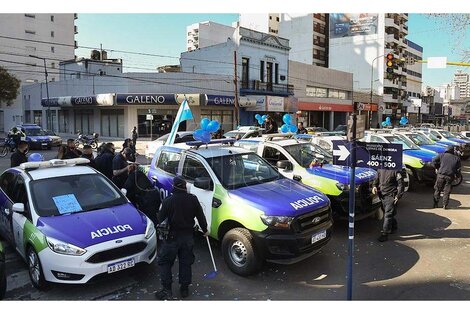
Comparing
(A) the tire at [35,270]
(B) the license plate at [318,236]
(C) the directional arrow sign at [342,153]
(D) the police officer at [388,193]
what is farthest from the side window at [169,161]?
(D) the police officer at [388,193]

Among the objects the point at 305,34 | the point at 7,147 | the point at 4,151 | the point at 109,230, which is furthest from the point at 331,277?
the point at 305,34

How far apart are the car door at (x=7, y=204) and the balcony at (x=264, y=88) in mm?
29906

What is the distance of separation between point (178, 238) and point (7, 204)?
3.25 metres

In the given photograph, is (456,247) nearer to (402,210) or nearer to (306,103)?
(402,210)

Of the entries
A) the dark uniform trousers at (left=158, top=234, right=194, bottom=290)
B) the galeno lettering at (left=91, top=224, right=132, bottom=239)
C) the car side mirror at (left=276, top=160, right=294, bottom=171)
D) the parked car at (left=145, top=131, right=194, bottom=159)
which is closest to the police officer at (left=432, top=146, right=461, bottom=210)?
the car side mirror at (left=276, top=160, right=294, bottom=171)

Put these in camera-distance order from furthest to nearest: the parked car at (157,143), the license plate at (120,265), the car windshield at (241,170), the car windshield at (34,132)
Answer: the car windshield at (34,132) < the parked car at (157,143) < the car windshield at (241,170) < the license plate at (120,265)

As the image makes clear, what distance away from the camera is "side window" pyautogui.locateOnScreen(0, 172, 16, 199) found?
6281 mm

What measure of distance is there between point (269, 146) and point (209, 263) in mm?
3548

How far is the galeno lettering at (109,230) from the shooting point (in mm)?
4973

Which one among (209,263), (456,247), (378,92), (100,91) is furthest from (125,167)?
(378,92)

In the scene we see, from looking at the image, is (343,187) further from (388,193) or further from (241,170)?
(241,170)

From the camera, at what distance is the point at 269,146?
8.78 meters

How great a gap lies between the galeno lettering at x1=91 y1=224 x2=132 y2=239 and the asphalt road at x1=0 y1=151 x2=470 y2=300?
0.60 m

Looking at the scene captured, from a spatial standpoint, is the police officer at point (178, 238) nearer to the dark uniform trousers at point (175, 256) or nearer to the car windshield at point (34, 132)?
the dark uniform trousers at point (175, 256)
